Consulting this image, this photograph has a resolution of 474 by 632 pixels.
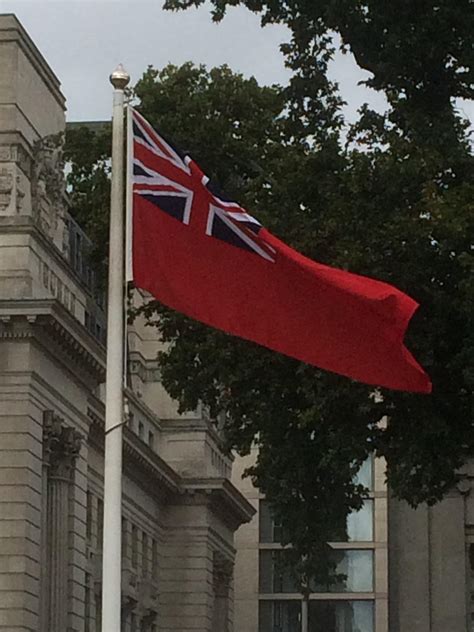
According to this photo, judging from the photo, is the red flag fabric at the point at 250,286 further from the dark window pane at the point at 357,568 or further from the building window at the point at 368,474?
the dark window pane at the point at 357,568

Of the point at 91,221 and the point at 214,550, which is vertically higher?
the point at 91,221

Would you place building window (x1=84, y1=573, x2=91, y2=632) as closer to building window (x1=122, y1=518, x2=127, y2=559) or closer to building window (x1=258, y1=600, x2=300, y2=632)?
building window (x1=122, y1=518, x2=127, y2=559)

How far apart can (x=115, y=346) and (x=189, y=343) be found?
22.3 metres

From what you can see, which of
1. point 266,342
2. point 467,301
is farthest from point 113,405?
point 467,301

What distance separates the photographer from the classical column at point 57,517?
185 ft

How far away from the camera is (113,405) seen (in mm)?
22734

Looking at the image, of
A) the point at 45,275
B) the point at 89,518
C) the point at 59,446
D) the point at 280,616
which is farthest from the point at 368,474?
the point at 45,275

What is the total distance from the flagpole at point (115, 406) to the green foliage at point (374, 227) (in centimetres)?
1548

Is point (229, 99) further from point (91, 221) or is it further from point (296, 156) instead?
point (296, 156)

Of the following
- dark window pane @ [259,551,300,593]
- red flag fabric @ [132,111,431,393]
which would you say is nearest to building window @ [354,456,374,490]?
dark window pane @ [259,551,300,593]

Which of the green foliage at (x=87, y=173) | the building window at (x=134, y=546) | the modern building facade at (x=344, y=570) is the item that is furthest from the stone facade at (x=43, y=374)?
the modern building facade at (x=344, y=570)

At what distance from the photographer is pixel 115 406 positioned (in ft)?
74.6

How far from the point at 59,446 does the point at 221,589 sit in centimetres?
3465

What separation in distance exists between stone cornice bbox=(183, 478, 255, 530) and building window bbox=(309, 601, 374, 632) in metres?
11.9
